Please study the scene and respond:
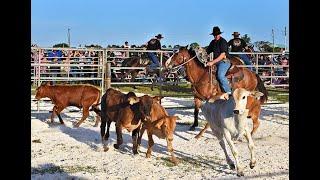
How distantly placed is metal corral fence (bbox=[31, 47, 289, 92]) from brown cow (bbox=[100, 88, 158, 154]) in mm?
5372

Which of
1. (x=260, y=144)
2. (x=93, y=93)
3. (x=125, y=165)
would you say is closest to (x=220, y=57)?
(x=260, y=144)

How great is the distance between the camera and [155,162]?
6996mm

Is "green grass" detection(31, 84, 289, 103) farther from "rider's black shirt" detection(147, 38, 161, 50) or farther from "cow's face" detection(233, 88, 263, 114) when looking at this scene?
"cow's face" detection(233, 88, 263, 114)

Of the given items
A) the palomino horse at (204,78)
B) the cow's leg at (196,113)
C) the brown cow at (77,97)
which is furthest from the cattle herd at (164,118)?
the palomino horse at (204,78)

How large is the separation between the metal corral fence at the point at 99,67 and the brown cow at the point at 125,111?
537cm

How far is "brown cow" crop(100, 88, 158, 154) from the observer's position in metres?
7.30

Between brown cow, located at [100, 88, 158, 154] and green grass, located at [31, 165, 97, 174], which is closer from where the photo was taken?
green grass, located at [31, 165, 97, 174]

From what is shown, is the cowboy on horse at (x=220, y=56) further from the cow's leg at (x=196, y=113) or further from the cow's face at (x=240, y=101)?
the cow's face at (x=240, y=101)

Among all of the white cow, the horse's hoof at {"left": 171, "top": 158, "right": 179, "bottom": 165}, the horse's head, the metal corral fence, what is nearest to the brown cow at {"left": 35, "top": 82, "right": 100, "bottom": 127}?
the horse's head

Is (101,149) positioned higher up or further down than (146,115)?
further down

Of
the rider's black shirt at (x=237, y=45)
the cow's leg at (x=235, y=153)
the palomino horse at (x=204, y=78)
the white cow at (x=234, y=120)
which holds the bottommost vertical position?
the cow's leg at (x=235, y=153)

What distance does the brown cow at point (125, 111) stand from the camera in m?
7.30
